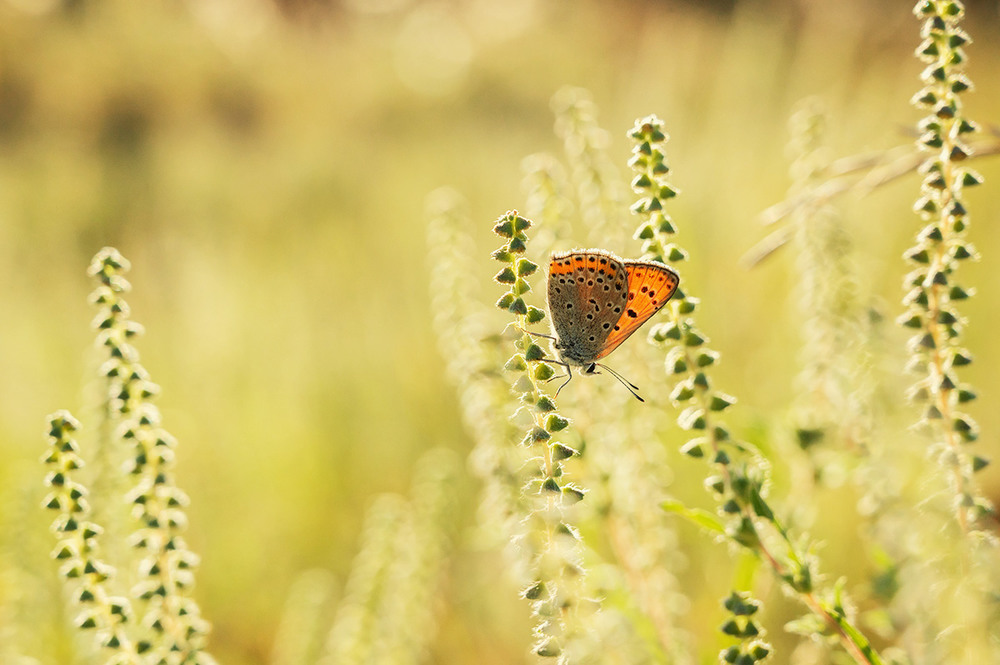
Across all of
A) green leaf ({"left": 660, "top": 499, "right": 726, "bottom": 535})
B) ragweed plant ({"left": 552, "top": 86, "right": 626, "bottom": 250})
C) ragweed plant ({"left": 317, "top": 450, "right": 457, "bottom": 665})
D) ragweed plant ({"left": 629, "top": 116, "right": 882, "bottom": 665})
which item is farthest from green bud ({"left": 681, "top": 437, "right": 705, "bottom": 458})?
ragweed plant ({"left": 317, "top": 450, "right": 457, "bottom": 665})

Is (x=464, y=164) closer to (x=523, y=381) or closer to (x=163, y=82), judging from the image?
(x=523, y=381)

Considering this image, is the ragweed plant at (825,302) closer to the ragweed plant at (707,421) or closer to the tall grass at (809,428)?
the tall grass at (809,428)

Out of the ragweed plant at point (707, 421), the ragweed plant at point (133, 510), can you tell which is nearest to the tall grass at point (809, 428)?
the ragweed plant at point (707, 421)

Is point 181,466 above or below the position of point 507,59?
below

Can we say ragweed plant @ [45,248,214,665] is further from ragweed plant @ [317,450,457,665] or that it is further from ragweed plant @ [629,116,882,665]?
ragweed plant @ [317,450,457,665]

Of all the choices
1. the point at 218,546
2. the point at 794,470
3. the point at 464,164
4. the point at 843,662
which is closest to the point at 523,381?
the point at 843,662

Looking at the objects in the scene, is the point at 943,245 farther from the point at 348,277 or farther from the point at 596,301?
the point at 348,277

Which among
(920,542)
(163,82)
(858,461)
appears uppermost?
(163,82)
